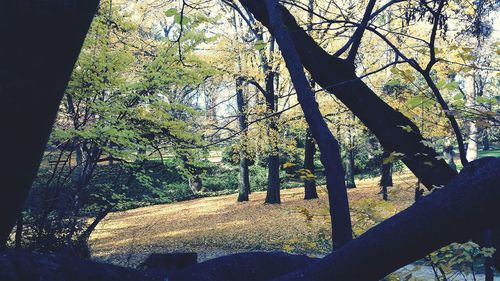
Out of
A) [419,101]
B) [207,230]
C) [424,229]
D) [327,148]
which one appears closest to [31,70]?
[424,229]

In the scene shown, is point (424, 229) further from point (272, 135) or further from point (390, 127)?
point (272, 135)

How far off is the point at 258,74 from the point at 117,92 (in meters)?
8.58

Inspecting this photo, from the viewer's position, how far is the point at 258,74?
15.3 metres

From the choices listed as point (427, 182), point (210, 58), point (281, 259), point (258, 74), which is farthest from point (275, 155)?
point (281, 259)

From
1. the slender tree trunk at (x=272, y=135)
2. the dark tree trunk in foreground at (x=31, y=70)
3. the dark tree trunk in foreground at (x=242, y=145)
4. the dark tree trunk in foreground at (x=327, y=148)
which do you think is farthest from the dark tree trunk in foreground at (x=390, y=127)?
the dark tree trunk in foreground at (x=242, y=145)

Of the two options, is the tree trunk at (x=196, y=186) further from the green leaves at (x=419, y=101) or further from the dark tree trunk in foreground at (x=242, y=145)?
the green leaves at (x=419, y=101)

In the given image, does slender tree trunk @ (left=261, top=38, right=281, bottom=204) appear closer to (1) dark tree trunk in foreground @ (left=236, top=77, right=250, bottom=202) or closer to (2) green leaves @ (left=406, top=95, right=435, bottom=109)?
(1) dark tree trunk in foreground @ (left=236, top=77, right=250, bottom=202)

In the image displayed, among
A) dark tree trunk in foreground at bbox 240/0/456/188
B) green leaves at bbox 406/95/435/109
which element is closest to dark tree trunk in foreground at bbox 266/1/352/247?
dark tree trunk in foreground at bbox 240/0/456/188

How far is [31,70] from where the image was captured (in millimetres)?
767

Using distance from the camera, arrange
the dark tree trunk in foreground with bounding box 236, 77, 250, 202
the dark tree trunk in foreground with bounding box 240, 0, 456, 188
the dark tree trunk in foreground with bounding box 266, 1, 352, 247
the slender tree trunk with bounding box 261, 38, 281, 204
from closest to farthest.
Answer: the dark tree trunk in foreground with bounding box 266, 1, 352, 247, the dark tree trunk in foreground with bounding box 240, 0, 456, 188, the slender tree trunk with bounding box 261, 38, 281, 204, the dark tree trunk in foreground with bounding box 236, 77, 250, 202

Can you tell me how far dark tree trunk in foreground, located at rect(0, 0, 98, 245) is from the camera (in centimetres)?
73

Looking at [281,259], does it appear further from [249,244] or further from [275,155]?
[275,155]

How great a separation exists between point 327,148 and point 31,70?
1079 mm

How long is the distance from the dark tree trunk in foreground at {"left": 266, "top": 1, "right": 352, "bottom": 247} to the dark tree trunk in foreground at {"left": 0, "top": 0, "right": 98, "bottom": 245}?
39.0 inches
